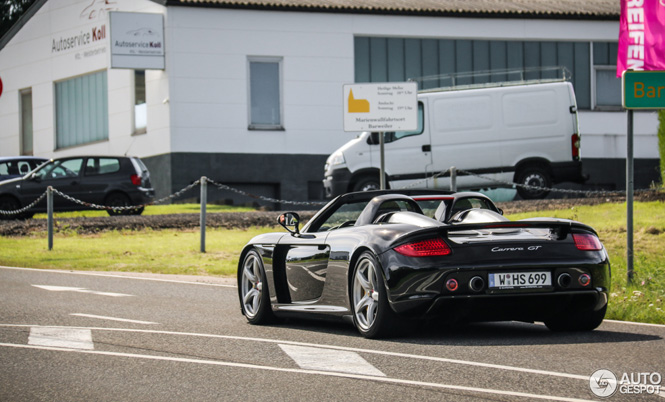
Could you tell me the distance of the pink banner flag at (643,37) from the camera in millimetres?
16750

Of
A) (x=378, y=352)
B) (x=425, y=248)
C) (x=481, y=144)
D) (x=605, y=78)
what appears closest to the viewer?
(x=378, y=352)

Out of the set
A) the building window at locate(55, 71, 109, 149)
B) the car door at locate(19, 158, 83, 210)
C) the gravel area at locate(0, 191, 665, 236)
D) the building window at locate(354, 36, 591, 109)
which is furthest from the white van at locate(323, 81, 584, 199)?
the building window at locate(55, 71, 109, 149)

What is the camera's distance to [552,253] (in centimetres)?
852

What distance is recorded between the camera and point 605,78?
1534 inches

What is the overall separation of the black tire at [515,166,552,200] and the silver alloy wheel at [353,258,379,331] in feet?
58.7

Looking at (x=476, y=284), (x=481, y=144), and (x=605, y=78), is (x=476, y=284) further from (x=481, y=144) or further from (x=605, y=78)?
(x=605, y=78)

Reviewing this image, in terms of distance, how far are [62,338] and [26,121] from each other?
36.0 m

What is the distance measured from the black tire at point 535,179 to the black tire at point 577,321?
17120 millimetres

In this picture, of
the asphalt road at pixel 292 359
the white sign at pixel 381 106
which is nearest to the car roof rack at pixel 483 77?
the white sign at pixel 381 106

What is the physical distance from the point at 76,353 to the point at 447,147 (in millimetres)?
19034

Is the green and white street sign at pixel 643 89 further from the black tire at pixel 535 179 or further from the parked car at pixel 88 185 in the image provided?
the parked car at pixel 88 185

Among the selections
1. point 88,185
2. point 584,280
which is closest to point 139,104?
point 88,185

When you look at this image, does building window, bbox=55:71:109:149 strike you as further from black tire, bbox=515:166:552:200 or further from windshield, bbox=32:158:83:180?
black tire, bbox=515:166:552:200

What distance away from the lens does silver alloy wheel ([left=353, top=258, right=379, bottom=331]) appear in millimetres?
8633
